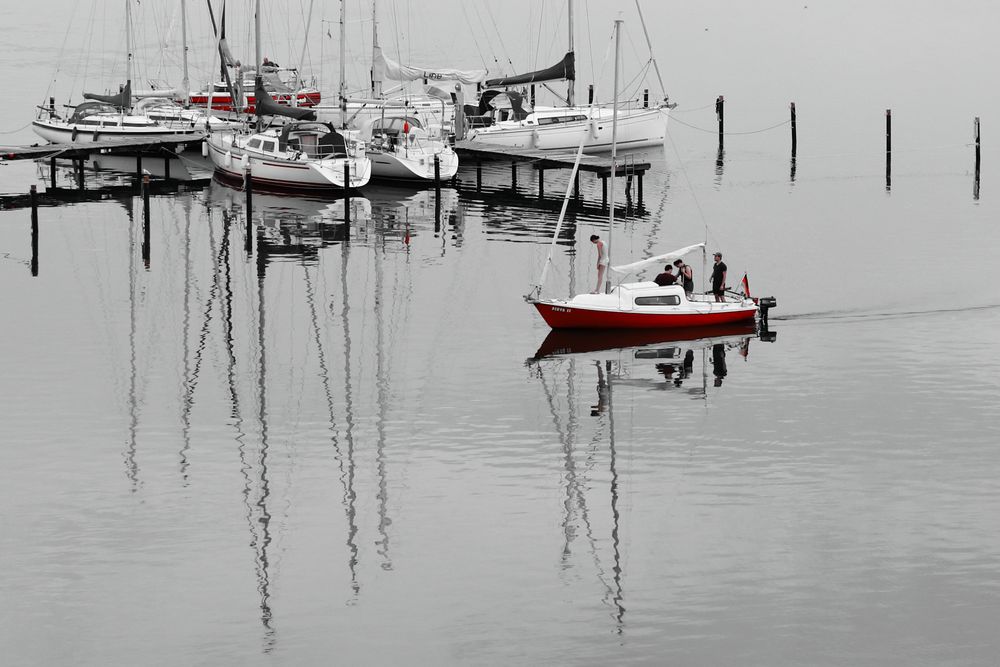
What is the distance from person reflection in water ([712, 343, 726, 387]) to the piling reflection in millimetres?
27

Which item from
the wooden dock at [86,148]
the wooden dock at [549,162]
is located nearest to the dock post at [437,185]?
the wooden dock at [549,162]

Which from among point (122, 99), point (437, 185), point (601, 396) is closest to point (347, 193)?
point (437, 185)

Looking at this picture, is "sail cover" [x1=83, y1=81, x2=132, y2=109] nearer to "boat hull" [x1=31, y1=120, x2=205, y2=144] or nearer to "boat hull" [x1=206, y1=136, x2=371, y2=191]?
"boat hull" [x1=31, y1=120, x2=205, y2=144]

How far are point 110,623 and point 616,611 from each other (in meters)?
8.27

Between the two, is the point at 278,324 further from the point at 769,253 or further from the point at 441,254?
the point at 769,253

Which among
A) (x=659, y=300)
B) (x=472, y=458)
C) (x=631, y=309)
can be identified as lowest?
(x=472, y=458)

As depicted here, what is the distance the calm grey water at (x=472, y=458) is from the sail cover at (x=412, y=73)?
28.6 metres

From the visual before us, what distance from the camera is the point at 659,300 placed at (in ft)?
141

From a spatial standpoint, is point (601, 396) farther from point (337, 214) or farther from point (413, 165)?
point (413, 165)

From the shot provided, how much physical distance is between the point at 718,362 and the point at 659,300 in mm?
2853

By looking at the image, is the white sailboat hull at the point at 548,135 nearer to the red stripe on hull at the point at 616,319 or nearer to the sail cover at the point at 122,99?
the sail cover at the point at 122,99

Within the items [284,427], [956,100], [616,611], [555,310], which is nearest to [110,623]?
[616,611]

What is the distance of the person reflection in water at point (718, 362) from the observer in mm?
39625

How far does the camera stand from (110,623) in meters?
24.2
